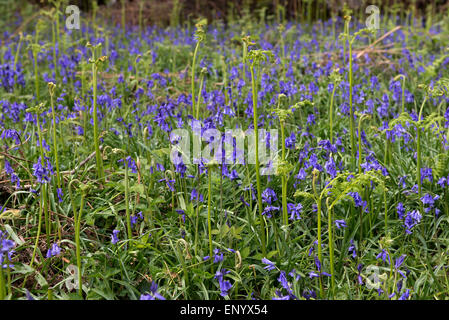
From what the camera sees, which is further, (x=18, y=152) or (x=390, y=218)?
(x=18, y=152)

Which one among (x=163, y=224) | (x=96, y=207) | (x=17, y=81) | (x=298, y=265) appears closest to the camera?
(x=298, y=265)

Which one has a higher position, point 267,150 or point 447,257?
point 267,150

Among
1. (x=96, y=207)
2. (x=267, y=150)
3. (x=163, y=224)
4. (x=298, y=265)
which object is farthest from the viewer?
(x=267, y=150)

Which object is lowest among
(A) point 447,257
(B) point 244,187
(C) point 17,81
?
(A) point 447,257

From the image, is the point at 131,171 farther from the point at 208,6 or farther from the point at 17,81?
the point at 208,6

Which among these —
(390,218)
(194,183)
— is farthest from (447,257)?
(194,183)

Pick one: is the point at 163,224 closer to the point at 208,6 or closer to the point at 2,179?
the point at 2,179

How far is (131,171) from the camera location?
11.0 ft

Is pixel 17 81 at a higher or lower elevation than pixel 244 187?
higher

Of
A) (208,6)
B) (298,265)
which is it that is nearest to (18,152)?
(298,265)

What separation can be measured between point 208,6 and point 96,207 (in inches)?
315
